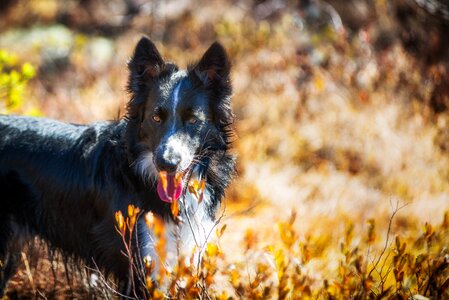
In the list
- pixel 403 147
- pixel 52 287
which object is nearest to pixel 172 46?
pixel 403 147

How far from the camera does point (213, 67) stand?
345 cm

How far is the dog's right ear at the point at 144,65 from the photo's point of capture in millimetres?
3391

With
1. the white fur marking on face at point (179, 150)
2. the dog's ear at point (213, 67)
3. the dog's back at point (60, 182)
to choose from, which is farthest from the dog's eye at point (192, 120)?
the dog's back at point (60, 182)

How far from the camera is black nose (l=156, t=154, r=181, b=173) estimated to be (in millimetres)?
2967

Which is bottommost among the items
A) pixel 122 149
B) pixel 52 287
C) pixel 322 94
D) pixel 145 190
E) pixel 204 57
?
pixel 52 287

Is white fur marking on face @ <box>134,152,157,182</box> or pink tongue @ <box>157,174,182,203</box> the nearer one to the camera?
pink tongue @ <box>157,174,182,203</box>

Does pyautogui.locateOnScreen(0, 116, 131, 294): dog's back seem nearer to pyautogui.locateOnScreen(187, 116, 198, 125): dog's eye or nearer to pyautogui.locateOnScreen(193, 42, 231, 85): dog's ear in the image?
pyautogui.locateOnScreen(187, 116, 198, 125): dog's eye

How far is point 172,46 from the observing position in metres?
11.9

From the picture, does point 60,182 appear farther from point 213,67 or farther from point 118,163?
point 213,67

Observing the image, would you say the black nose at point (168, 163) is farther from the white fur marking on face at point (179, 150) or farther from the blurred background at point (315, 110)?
the blurred background at point (315, 110)

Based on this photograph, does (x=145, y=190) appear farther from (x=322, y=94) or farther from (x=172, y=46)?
(x=172, y=46)

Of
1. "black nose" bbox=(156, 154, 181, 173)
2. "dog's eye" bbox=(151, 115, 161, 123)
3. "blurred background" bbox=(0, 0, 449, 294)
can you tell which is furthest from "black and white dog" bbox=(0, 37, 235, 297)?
"blurred background" bbox=(0, 0, 449, 294)

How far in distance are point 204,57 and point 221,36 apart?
A: 832cm

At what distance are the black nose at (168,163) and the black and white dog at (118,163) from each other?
143 millimetres
